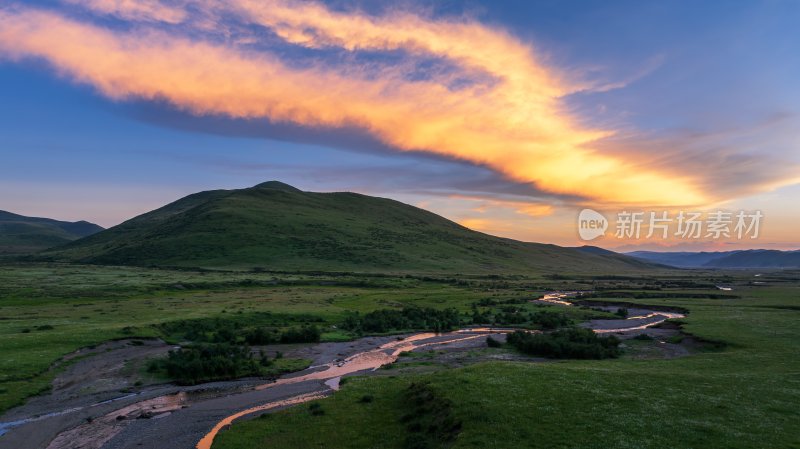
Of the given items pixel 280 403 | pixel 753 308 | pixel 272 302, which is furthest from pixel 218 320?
pixel 753 308

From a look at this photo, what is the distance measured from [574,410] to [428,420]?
8.96 meters

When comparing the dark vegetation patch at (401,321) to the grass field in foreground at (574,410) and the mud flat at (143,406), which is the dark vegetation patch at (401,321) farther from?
the grass field in foreground at (574,410)

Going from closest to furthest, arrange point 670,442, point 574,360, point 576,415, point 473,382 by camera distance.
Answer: point 670,442 → point 576,415 → point 473,382 → point 574,360

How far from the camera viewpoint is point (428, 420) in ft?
92.5

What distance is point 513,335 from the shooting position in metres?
60.4

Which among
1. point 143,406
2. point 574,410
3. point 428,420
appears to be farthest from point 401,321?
point 574,410

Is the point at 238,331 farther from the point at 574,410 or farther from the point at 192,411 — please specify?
the point at 574,410

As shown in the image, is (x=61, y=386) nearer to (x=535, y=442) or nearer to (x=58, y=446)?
(x=58, y=446)

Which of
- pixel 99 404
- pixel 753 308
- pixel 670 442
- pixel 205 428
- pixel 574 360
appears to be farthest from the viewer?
pixel 753 308

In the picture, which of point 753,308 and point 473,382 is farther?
point 753,308

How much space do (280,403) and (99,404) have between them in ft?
48.1

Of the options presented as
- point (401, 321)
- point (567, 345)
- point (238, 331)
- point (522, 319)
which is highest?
point (567, 345)

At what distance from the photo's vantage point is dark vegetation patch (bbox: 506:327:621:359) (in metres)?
51.4

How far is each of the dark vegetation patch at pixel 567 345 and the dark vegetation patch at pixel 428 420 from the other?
2494 cm
